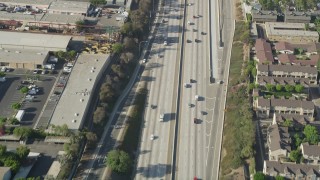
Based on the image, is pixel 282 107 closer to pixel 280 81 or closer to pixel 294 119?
pixel 294 119

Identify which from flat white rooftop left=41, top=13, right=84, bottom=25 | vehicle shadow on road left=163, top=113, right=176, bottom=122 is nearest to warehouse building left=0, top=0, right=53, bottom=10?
flat white rooftop left=41, top=13, right=84, bottom=25

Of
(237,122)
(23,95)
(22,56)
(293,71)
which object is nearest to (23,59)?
(22,56)

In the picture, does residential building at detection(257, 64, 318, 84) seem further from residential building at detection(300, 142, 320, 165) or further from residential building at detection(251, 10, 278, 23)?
residential building at detection(251, 10, 278, 23)

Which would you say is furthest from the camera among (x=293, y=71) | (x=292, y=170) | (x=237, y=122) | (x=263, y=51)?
(x=263, y=51)

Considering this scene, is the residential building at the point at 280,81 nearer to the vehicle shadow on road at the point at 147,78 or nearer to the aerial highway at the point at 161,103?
the aerial highway at the point at 161,103

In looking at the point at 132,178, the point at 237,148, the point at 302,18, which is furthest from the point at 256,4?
the point at 132,178

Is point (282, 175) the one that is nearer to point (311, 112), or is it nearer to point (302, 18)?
point (311, 112)
